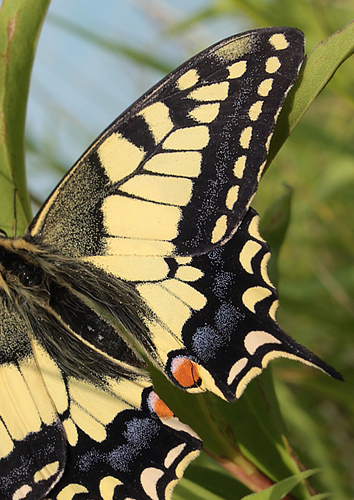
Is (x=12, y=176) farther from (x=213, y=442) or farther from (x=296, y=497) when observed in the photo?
(x=296, y=497)

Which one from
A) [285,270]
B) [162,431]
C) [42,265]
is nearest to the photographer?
[162,431]

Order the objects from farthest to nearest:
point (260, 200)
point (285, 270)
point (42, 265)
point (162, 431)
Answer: point (260, 200) → point (285, 270) → point (42, 265) → point (162, 431)

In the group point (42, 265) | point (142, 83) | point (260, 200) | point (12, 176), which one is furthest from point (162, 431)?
point (142, 83)

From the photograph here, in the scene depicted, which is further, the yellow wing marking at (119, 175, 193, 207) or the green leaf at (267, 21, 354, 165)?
the yellow wing marking at (119, 175, 193, 207)

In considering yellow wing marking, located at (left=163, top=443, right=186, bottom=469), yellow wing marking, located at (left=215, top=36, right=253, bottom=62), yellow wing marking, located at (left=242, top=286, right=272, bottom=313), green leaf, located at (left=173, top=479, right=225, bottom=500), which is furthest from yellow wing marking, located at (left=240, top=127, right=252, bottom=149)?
green leaf, located at (left=173, top=479, right=225, bottom=500)

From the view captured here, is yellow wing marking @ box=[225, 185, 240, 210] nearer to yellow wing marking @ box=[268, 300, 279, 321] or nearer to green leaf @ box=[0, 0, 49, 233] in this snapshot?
yellow wing marking @ box=[268, 300, 279, 321]

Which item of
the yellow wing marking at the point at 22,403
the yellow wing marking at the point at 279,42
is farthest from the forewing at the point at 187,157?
the yellow wing marking at the point at 22,403

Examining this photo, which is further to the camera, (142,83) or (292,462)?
(142,83)

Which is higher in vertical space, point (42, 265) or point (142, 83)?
point (142, 83)
